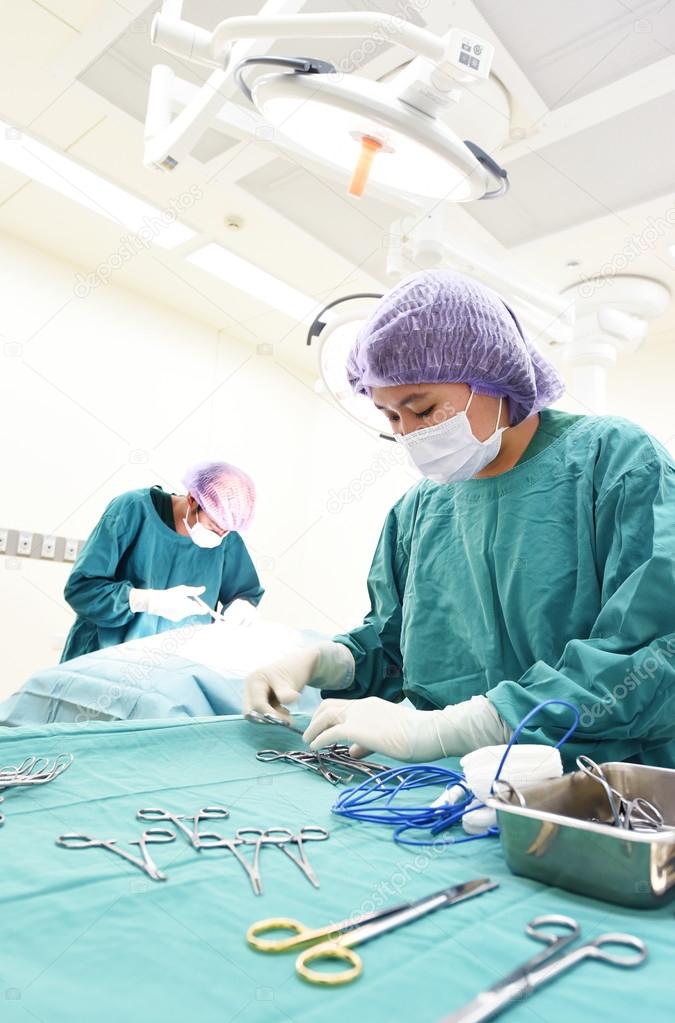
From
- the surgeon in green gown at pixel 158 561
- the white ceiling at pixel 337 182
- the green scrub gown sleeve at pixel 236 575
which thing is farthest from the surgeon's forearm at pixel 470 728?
the green scrub gown sleeve at pixel 236 575

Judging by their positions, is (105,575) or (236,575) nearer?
(105,575)

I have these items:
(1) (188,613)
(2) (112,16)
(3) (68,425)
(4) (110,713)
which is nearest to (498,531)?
(4) (110,713)

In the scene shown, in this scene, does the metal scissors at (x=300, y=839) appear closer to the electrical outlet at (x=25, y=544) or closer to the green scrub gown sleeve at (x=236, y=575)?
the green scrub gown sleeve at (x=236, y=575)

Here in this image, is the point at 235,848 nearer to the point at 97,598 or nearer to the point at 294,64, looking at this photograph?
the point at 294,64

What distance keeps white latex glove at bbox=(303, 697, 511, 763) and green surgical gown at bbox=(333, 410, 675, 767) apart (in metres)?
0.05

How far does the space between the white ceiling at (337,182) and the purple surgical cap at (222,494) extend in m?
1.15

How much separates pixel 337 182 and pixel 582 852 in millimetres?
2775

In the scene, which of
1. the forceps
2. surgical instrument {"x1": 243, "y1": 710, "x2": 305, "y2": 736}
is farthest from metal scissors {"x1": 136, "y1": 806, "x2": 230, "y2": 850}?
surgical instrument {"x1": 243, "y1": 710, "x2": 305, "y2": 736}

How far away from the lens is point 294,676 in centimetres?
149

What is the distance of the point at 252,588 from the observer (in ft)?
10.2

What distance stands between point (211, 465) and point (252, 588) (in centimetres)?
60

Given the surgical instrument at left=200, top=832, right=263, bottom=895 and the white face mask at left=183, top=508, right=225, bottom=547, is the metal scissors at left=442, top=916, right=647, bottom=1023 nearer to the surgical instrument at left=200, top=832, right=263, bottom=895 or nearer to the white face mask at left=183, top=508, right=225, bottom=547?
the surgical instrument at left=200, top=832, right=263, bottom=895

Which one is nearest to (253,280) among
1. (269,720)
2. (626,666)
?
(269,720)

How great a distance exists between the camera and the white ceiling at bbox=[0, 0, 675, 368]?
2.22m
